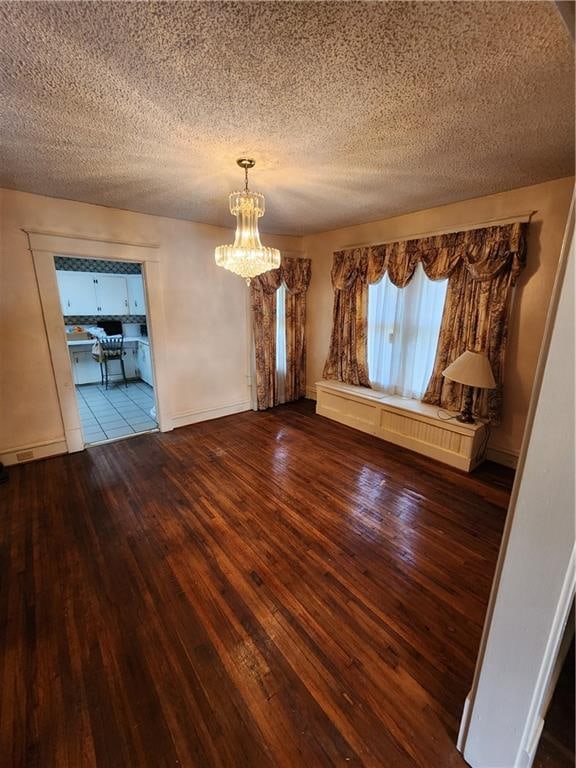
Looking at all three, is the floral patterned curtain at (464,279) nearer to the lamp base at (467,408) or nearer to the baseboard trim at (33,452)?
the lamp base at (467,408)

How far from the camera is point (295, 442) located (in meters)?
3.61

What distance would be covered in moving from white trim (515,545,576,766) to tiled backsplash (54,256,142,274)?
628cm

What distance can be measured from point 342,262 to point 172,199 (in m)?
2.16

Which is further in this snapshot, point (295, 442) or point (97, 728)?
point (295, 442)

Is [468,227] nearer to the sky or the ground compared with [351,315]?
nearer to the sky

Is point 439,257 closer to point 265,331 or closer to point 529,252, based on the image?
point 529,252

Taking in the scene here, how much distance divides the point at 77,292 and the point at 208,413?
12.8ft

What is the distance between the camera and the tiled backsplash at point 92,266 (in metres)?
5.73

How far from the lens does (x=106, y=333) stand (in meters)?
6.19

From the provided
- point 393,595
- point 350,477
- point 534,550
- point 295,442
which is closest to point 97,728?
point 393,595

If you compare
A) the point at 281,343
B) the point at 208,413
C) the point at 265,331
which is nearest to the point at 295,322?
the point at 281,343

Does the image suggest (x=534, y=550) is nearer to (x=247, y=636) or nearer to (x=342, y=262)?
(x=247, y=636)

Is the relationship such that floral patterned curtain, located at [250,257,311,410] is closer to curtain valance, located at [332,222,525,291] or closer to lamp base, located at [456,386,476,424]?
curtain valance, located at [332,222,525,291]

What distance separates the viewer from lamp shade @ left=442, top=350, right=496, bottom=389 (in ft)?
9.02
